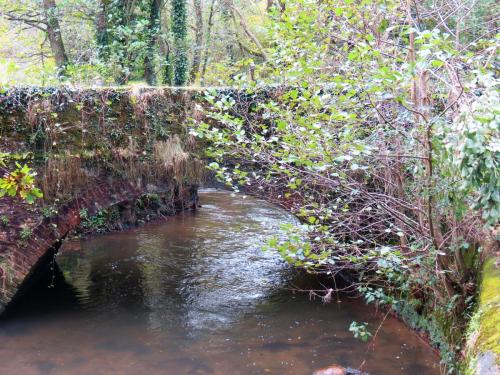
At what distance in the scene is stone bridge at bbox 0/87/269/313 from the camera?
256 inches

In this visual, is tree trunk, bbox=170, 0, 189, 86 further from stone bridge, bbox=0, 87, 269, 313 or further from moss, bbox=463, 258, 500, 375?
moss, bbox=463, 258, 500, 375

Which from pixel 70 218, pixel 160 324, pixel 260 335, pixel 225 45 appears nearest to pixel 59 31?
pixel 225 45

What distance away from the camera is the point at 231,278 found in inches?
345

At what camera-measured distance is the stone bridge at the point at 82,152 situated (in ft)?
21.3

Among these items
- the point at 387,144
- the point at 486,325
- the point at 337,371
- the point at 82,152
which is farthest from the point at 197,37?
the point at 486,325

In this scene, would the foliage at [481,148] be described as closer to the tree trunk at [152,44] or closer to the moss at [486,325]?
the moss at [486,325]

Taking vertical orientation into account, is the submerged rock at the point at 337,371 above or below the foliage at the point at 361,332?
below

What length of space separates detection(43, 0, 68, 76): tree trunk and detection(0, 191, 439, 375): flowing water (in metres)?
6.46

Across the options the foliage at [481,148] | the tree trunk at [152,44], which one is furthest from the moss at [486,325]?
the tree trunk at [152,44]

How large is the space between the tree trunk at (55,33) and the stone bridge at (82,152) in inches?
266

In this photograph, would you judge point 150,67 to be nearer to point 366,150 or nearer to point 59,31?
point 59,31

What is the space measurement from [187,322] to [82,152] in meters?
3.01

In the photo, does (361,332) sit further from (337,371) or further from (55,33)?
(55,33)

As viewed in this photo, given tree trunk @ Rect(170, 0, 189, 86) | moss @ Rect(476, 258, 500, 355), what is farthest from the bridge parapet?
tree trunk @ Rect(170, 0, 189, 86)
